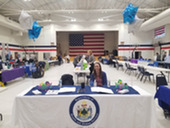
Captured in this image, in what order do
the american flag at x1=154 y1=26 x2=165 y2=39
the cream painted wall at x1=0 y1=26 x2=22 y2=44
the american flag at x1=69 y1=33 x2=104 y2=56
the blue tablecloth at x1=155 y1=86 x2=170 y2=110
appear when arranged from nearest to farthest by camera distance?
the blue tablecloth at x1=155 y1=86 x2=170 y2=110, the cream painted wall at x1=0 y1=26 x2=22 y2=44, the american flag at x1=154 y1=26 x2=165 y2=39, the american flag at x1=69 y1=33 x2=104 y2=56

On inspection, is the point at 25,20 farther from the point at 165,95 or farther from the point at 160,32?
the point at 160,32

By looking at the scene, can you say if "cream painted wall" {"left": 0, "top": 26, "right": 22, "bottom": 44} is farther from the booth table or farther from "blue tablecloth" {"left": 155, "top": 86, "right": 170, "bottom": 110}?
"blue tablecloth" {"left": 155, "top": 86, "right": 170, "bottom": 110}

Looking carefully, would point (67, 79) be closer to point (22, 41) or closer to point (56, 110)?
point (56, 110)

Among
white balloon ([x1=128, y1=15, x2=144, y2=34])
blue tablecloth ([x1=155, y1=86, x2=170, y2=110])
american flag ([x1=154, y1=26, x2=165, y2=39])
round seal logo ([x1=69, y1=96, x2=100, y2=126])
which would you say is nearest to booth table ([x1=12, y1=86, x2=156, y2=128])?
round seal logo ([x1=69, y1=96, x2=100, y2=126])

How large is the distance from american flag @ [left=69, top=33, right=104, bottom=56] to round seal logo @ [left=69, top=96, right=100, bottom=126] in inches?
635

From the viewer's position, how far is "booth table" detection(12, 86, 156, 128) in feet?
6.19

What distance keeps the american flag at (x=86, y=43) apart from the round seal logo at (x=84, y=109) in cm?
1613

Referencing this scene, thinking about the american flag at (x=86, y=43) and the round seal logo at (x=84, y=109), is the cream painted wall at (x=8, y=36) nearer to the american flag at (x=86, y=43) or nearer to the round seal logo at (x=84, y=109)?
the american flag at (x=86, y=43)

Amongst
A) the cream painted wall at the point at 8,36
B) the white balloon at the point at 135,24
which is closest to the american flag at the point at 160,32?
the white balloon at the point at 135,24

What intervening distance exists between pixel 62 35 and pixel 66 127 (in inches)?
729

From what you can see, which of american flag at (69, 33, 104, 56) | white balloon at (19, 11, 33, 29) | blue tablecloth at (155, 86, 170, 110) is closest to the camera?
blue tablecloth at (155, 86, 170, 110)

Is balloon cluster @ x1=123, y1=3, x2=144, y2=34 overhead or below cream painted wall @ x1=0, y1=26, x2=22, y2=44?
below

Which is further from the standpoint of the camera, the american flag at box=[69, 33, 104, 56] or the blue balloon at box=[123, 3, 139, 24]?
the american flag at box=[69, 33, 104, 56]

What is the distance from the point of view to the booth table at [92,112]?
1887mm
